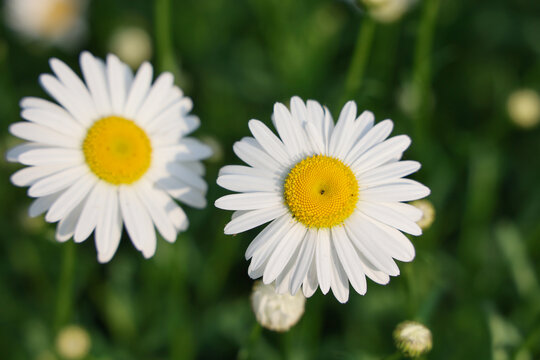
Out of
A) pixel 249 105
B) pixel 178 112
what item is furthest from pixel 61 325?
pixel 249 105

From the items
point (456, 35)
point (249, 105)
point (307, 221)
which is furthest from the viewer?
point (456, 35)

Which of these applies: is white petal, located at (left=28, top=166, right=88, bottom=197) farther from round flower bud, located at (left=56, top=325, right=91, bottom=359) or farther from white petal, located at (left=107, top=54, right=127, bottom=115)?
round flower bud, located at (left=56, top=325, right=91, bottom=359)

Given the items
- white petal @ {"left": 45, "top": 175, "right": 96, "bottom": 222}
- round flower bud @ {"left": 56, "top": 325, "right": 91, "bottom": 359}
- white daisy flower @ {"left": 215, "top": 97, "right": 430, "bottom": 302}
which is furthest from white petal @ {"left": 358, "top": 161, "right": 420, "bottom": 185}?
round flower bud @ {"left": 56, "top": 325, "right": 91, "bottom": 359}

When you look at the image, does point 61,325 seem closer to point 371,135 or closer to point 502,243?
point 371,135

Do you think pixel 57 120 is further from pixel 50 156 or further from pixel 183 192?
pixel 183 192

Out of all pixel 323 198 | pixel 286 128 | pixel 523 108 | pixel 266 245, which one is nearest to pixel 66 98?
pixel 286 128

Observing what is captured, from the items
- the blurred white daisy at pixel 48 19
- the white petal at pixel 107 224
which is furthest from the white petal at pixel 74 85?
the blurred white daisy at pixel 48 19
